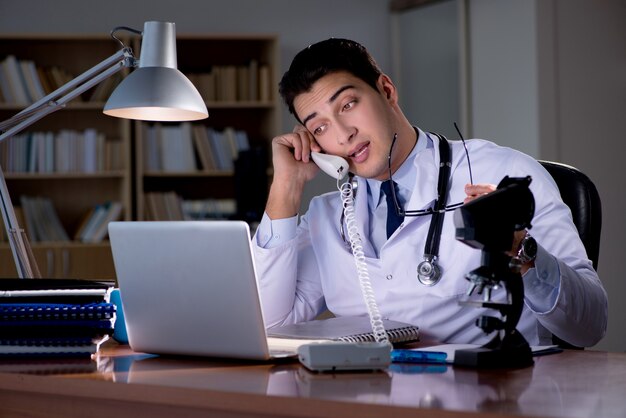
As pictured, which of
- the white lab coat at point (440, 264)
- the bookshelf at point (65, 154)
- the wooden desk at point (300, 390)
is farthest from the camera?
the bookshelf at point (65, 154)

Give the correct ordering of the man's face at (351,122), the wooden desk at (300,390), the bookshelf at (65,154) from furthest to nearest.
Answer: the bookshelf at (65,154)
the man's face at (351,122)
the wooden desk at (300,390)

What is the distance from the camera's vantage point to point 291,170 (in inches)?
87.7

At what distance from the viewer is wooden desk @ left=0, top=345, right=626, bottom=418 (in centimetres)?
111

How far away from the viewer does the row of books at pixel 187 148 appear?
5.46 metres

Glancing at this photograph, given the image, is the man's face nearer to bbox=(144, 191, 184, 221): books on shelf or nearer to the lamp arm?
the lamp arm

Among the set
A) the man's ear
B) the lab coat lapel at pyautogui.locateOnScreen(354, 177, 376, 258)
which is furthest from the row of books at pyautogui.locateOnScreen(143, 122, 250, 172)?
the lab coat lapel at pyautogui.locateOnScreen(354, 177, 376, 258)

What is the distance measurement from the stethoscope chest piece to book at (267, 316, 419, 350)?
0.58 feet

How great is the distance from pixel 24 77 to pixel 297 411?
15.2 ft

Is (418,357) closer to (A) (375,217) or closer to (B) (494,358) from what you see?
(B) (494,358)

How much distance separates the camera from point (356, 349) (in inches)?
53.9

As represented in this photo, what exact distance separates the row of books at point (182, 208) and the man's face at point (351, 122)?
3245 mm

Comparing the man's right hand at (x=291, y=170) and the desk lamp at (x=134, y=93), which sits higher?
the desk lamp at (x=134, y=93)

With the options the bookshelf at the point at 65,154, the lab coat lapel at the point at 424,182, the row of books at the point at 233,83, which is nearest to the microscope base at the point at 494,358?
the lab coat lapel at the point at 424,182

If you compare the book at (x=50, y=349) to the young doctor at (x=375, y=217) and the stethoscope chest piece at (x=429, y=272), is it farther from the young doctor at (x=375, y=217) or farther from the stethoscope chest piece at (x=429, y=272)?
the stethoscope chest piece at (x=429, y=272)
